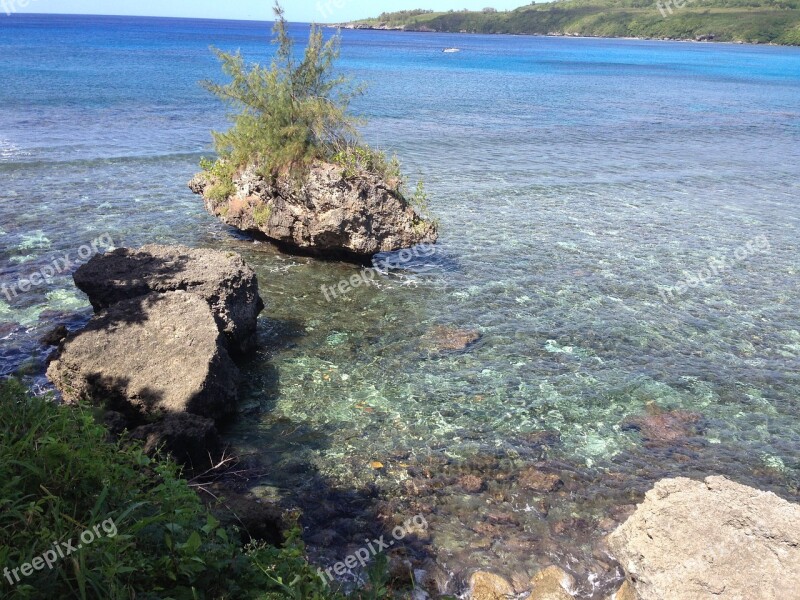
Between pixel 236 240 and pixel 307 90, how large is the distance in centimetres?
570

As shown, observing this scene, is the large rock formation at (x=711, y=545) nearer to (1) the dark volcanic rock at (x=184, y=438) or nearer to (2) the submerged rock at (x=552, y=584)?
(2) the submerged rock at (x=552, y=584)

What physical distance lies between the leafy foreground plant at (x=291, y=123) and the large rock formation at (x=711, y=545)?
13.7 metres

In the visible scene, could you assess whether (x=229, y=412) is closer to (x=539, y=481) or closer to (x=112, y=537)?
(x=539, y=481)

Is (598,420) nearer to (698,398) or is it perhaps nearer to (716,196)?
(698,398)

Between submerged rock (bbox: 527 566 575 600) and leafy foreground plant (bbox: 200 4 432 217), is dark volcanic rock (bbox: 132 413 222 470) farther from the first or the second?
leafy foreground plant (bbox: 200 4 432 217)

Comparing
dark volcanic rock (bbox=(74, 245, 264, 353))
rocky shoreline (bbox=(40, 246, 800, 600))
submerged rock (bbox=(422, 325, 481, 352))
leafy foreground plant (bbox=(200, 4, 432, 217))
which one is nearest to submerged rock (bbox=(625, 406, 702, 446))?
rocky shoreline (bbox=(40, 246, 800, 600))

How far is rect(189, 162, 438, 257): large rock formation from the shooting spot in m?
20.0

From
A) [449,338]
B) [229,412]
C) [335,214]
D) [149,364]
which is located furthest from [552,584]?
[335,214]

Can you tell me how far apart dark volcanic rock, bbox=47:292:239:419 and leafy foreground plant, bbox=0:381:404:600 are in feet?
12.1

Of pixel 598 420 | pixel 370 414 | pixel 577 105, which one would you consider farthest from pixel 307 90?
pixel 577 105

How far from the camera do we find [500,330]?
17141 millimetres

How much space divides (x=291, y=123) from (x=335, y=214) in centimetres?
359

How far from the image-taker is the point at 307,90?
21.7 metres

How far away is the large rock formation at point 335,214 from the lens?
20.0m
